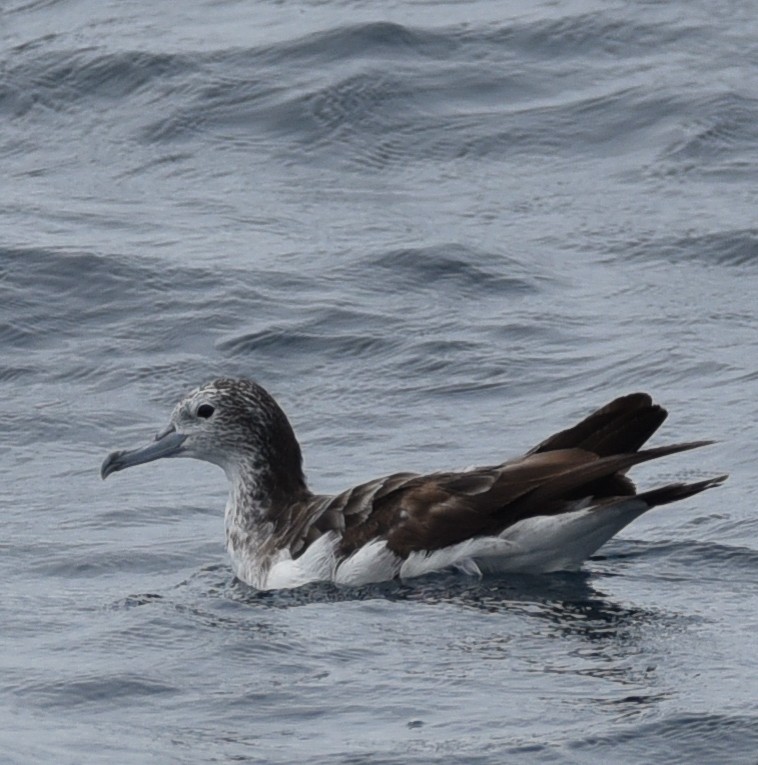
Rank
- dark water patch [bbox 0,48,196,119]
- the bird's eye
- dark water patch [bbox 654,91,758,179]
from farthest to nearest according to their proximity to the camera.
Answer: dark water patch [bbox 0,48,196,119], dark water patch [bbox 654,91,758,179], the bird's eye

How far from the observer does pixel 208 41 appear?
76.2 feet

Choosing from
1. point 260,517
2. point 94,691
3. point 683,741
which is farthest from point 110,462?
point 683,741

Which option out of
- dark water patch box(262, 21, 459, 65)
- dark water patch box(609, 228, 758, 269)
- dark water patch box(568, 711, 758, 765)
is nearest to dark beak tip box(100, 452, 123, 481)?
dark water patch box(568, 711, 758, 765)

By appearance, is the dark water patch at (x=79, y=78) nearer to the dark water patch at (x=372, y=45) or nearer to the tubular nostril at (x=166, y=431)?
the dark water patch at (x=372, y=45)

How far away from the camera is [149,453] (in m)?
13.5

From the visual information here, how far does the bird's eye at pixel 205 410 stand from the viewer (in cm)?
1367

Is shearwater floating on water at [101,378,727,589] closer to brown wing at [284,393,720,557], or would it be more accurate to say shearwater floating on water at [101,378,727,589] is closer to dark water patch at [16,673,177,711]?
brown wing at [284,393,720,557]

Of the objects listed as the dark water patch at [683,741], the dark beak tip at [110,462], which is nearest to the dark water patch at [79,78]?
the dark beak tip at [110,462]

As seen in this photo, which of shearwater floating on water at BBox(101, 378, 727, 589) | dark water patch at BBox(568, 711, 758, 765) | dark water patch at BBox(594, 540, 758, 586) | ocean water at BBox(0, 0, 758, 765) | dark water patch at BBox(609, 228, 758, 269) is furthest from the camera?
dark water patch at BBox(609, 228, 758, 269)

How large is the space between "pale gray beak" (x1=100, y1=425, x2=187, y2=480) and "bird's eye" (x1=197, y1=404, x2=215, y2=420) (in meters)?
0.16

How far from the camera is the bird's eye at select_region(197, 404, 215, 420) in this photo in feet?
44.9

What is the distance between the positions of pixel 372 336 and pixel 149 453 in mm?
4206

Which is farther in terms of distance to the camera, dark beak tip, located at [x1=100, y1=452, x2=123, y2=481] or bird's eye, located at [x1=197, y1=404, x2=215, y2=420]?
bird's eye, located at [x1=197, y1=404, x2=215, y2=420]

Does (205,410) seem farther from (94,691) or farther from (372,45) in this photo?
(372,45)
